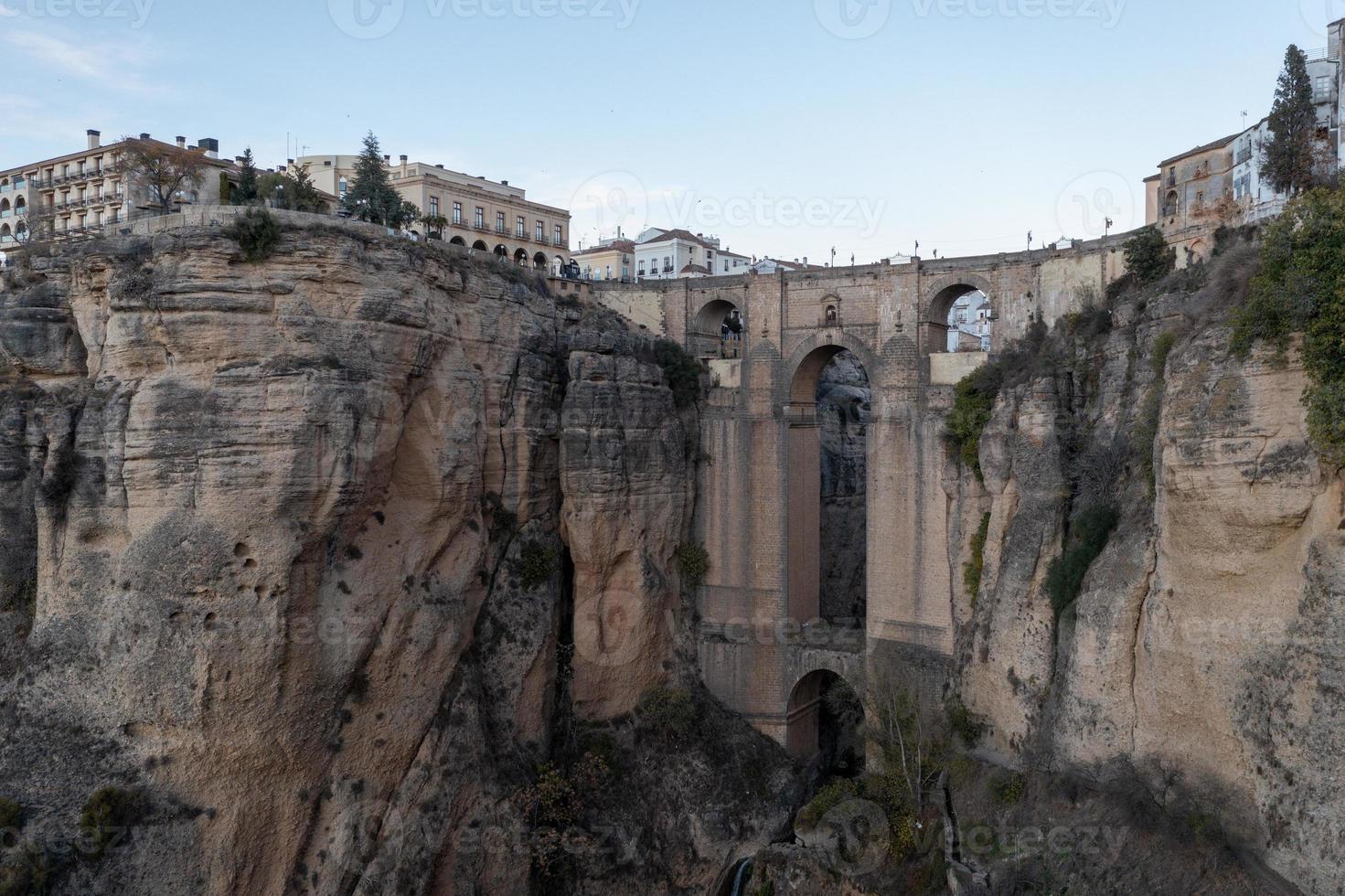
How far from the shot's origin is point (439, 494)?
78.8ft

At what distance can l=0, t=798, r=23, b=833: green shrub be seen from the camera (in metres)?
18.9

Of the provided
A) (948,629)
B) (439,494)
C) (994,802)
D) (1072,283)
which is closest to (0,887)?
(439,494)

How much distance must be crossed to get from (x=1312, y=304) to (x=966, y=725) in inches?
494

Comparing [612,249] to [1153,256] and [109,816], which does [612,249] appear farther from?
[109,816]

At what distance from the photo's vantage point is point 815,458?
30.2 meters

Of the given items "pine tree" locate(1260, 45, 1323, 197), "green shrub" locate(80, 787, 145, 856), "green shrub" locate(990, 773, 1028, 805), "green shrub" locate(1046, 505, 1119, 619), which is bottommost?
"green shrub" locate(990, 773, 1028, 805)

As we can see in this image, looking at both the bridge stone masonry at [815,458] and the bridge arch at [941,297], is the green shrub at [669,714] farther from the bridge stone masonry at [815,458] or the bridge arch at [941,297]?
the bridge arch at [941,297]

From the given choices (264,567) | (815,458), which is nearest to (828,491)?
(815,458)

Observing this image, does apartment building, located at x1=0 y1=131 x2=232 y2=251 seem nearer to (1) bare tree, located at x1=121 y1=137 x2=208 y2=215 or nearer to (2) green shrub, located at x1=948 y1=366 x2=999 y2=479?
(1) bare tree, located at x1=121 y1=137 x2=208 y2=215

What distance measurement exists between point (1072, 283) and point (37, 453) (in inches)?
971

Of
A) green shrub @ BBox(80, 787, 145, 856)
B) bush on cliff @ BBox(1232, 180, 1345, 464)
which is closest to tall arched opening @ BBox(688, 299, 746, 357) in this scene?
bush on cliff @ BBox(1232, 180, 1345, 464)

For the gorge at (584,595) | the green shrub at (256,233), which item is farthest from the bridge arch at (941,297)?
the green shrub at (256,233)

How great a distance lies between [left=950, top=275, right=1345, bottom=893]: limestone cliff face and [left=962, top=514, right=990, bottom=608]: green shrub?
1.61 metres

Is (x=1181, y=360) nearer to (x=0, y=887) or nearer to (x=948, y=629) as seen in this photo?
(x=948, y=629)
